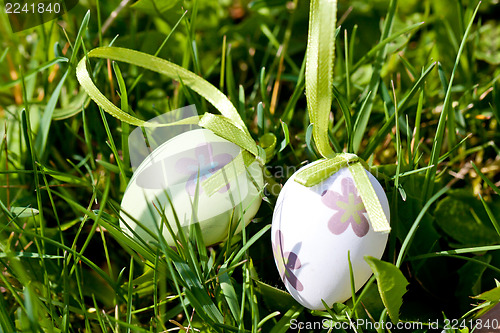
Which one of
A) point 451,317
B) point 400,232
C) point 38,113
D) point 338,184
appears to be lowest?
point 451,317

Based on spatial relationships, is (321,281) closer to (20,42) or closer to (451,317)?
(451,317)

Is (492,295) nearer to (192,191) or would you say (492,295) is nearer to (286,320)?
(286,320)

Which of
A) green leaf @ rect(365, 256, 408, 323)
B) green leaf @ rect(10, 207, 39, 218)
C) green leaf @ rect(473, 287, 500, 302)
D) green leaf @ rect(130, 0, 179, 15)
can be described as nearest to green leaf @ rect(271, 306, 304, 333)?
green leaf @ rect(365, 256, 408, 323)

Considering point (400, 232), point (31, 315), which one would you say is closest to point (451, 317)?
point (400, 232)

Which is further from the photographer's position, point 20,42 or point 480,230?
Answer: point 20,42

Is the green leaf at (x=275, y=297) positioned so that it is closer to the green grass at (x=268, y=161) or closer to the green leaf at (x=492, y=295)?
the green grass at (x=268, y=161)

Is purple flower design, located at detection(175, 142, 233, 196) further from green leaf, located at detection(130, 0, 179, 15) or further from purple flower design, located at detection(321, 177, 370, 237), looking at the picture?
green leaf, located at detection(130, 0, 179, 15)

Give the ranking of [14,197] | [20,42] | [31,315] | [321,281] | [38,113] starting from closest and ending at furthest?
[31,315] → [321,281] → [14,197] → [38,113] → [20,42]

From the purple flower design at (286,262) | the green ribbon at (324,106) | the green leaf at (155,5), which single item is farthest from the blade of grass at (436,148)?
the green leaf at (155,5)
